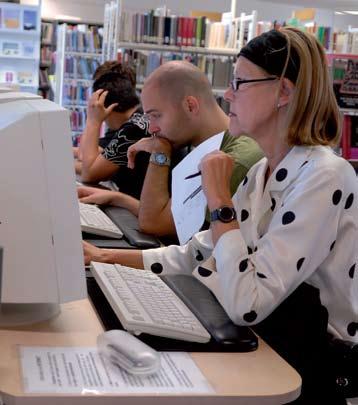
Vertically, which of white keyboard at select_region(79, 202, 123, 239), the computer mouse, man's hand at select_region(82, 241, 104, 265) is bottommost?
white keyboard at select_region(79, 202, 123, 239)

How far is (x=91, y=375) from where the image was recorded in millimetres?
948

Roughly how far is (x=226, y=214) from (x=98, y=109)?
214cm

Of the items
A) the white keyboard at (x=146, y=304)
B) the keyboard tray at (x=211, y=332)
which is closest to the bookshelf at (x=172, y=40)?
the white keyboard at (x=146, y=304)

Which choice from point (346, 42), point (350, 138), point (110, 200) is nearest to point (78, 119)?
point (346, 42)

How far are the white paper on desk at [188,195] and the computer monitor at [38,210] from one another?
797 mm

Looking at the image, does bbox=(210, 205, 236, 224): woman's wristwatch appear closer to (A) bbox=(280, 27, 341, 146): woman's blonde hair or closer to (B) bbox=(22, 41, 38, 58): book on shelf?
(A) bbox=(280, 27, 341, 146): woman's blonde hair

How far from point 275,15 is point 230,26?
7.62m

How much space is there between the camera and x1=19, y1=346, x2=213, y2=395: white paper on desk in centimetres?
91

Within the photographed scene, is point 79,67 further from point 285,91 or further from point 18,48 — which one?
point 285,91

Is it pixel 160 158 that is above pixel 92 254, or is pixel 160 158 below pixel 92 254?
above

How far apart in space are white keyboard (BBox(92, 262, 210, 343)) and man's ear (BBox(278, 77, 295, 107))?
447 millimetres

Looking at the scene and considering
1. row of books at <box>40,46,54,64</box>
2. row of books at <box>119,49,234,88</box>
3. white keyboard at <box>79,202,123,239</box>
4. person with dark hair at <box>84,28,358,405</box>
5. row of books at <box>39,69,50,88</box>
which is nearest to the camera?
person with dark hair at <box>84,28,358,405</box>

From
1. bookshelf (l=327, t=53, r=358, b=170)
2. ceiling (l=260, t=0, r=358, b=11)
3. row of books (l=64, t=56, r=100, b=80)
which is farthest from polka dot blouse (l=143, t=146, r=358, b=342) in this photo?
ceiling (l=260, t=0, r=358, b=11)

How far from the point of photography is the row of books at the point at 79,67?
757cm
